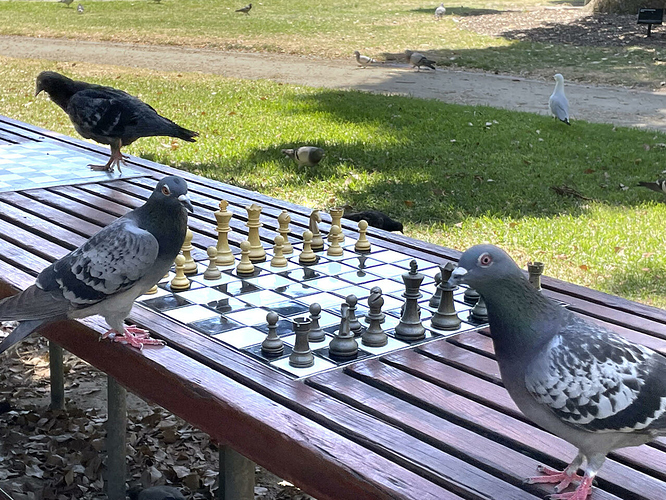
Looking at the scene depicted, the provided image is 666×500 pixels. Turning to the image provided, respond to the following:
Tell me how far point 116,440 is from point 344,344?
4.80 ft

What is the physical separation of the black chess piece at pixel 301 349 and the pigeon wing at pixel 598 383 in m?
0.74

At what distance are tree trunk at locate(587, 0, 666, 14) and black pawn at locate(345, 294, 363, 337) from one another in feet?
73.7

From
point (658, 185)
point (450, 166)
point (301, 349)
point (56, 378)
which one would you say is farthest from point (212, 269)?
point (450, 166)

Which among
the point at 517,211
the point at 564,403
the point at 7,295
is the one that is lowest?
the point at 517,211

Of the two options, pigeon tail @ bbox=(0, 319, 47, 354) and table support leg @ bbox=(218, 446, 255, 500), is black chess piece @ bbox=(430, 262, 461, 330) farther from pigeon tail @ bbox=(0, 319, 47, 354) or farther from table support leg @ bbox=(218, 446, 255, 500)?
pigeon tail @ bbox=(0, 319, 47, 354)

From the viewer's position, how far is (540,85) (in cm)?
1394

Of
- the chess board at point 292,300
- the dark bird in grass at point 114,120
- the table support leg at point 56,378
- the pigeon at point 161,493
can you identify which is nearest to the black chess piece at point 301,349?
the chess board at point 292,300

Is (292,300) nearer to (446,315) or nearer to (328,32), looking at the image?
(446,315)

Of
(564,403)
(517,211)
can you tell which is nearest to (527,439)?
(564,403)

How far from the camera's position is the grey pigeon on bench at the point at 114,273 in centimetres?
271

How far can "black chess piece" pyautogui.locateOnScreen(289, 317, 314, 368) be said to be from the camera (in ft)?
8.23

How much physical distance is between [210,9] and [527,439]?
2677 centimetres

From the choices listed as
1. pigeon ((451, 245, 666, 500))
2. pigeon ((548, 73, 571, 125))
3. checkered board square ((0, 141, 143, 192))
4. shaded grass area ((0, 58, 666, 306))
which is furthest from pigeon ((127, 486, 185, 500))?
pigeon ((548, 73, 571, 125))

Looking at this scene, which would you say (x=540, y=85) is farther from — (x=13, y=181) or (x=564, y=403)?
(x=564, y=403)
